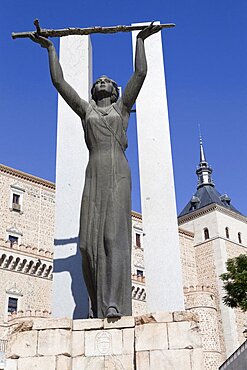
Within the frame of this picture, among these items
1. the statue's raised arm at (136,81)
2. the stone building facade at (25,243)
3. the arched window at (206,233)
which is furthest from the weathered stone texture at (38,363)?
the arched window at (206,233)

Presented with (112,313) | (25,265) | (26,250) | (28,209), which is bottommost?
(112,313)

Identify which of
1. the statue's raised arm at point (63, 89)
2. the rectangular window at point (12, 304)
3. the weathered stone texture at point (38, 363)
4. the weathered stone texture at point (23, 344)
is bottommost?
the weathered stone texture at point (38, 363)

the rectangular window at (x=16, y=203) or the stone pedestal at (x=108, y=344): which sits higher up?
the rectangular window at (x=16, y=203)

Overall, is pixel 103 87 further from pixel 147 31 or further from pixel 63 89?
pixel 147 31

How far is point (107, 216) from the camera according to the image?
4.51 metres

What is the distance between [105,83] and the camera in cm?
514

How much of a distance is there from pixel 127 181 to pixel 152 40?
4469 millimetres

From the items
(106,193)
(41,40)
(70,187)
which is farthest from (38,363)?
(70,187)

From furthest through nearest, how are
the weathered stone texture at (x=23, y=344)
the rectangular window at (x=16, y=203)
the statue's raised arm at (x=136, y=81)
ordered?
the rectangular window at (x=16, y=203)
the statue's raised arm at (x=136, y=81)
the weathered stone texture at (x=23, y=344)

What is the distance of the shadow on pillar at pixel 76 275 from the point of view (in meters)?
6.55

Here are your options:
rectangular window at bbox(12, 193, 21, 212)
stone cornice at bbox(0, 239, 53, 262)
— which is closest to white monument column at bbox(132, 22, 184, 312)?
stone cornice at bbox(0, 239, 53, 262)

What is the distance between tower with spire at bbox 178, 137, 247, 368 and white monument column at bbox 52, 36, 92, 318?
3352 cm

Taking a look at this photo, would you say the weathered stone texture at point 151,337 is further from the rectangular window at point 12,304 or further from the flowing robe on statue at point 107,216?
the rectangular window at point 12,304

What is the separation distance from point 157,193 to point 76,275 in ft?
5.67
